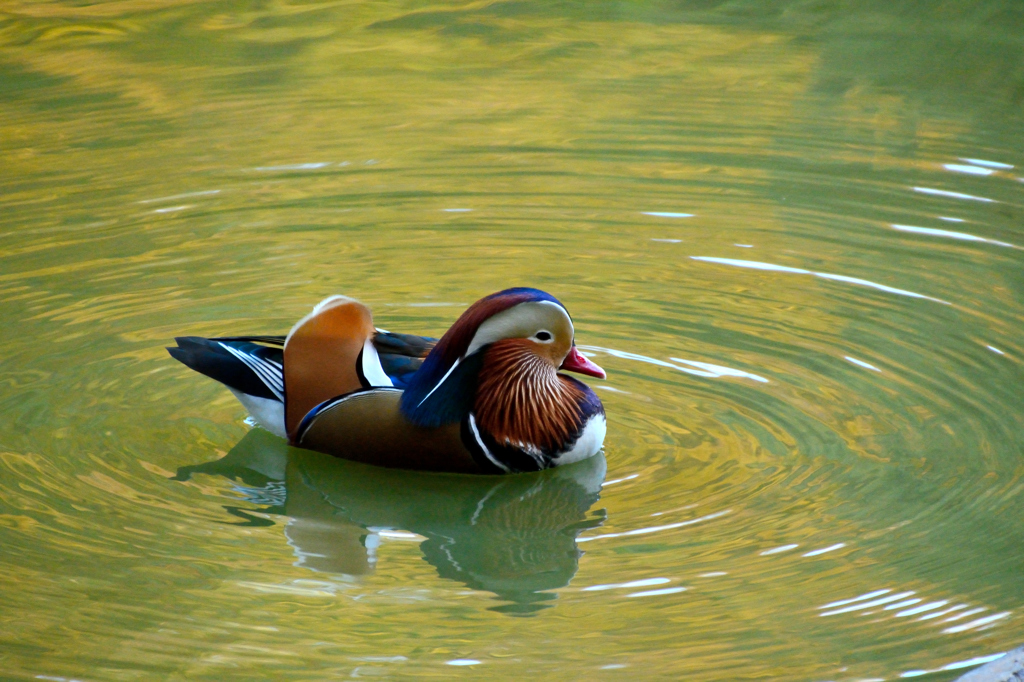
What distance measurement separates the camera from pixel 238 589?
515 centimetres

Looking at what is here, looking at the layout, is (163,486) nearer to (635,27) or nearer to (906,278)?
(906,278)

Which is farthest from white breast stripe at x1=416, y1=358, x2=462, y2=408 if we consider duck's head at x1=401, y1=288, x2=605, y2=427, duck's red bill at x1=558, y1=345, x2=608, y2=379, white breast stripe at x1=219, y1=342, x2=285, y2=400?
white breast stripe at x1=219, y1=342, x2=285, y2=400

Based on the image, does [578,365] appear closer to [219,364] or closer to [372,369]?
[372,369]

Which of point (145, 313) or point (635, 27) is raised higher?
point (635, 27)

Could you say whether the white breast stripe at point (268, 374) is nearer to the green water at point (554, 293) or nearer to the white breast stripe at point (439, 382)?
the green water at point (554, 293)

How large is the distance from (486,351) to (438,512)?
2.36ft

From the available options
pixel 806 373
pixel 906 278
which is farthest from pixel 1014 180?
pixel 806 373

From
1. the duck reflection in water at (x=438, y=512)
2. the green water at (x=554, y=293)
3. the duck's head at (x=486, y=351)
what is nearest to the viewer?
the green water at (x=554, y=293)

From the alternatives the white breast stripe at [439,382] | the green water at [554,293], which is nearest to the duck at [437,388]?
the white breast stripe at [439,382]

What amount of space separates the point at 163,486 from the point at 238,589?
998mm

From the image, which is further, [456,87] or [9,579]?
[456,87]

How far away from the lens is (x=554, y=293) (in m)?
8.12

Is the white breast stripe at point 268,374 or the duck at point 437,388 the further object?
the white breast stripe at point 268,374

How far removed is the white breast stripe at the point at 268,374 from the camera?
6.29 metres
